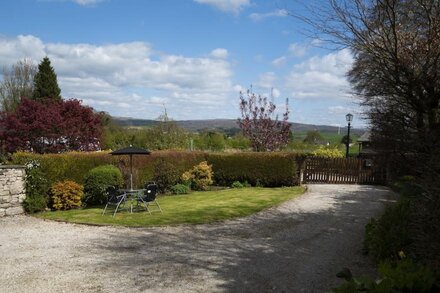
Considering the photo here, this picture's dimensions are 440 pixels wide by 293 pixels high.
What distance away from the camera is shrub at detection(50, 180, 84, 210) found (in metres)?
14.0

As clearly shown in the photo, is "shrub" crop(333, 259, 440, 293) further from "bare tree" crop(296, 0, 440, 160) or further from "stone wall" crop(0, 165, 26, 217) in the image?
"stone wall" crop(0, 165, 26, 217)

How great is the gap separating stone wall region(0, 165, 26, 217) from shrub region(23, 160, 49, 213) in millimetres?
159

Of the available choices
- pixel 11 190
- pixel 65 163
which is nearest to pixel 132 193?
pixel 65 163

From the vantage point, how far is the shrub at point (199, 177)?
19234 millimetres

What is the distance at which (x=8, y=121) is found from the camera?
19.9 m

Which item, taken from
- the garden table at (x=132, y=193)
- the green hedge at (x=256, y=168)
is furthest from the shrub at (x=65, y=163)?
the green hedge at (x=256, y=168)

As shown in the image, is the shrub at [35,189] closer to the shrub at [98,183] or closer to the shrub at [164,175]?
the shrub at [98,183]

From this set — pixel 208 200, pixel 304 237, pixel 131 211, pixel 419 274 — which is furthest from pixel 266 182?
pixel 419 274

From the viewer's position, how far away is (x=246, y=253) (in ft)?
26.8

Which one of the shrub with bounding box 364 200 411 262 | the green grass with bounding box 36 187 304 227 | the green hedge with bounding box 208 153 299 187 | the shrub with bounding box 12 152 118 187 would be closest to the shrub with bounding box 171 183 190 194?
the green grass with bounding box 36 187 304 227

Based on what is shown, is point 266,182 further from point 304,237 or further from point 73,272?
point 73,272

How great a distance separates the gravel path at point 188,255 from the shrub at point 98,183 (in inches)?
97.9

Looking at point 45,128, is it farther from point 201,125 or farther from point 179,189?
point 201,125

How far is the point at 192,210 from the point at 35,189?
523cm
